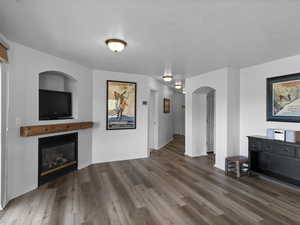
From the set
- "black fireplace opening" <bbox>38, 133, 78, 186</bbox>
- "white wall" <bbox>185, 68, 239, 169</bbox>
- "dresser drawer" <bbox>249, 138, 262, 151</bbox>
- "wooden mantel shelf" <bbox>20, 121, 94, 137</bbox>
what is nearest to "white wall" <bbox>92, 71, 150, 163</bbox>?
"wooden mantel shelf" <bbox>20, 121, 94, 137</bbox>

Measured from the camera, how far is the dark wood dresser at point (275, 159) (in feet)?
9.52

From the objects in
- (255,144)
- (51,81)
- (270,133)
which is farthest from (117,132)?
(270,133)

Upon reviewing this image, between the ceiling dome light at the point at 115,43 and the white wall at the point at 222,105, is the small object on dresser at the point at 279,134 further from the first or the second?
the ceiling dome light at the point at 115,43

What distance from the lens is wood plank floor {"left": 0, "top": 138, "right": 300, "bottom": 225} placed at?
6.89ft

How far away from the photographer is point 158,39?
94.7 inches

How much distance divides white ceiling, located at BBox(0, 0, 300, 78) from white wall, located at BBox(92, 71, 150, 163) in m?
1.22

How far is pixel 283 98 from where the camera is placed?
10.6 ft

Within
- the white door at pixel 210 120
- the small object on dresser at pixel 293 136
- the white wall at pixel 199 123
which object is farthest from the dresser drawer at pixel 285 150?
the white door at pixel 210 120

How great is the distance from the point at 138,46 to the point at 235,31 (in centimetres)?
147

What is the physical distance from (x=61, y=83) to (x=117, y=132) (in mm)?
1931

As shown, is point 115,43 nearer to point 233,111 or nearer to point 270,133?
point 233,111

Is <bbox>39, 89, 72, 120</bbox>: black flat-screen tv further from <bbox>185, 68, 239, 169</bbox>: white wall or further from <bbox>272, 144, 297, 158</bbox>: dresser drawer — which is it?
<bbox>272, 144, 297, 158</bbox>: dresser drawer

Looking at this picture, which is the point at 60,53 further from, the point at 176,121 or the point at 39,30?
the point at 176,121

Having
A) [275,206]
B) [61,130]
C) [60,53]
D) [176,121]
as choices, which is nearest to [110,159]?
[61,130]
